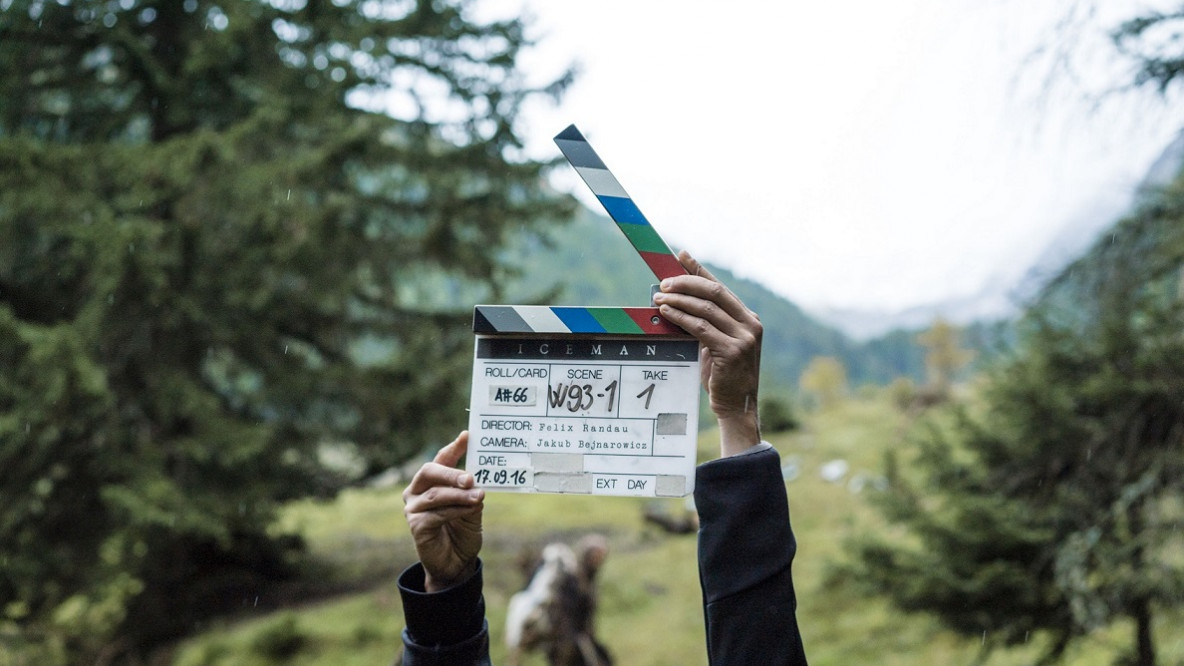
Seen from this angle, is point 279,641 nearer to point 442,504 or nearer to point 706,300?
point 442,504

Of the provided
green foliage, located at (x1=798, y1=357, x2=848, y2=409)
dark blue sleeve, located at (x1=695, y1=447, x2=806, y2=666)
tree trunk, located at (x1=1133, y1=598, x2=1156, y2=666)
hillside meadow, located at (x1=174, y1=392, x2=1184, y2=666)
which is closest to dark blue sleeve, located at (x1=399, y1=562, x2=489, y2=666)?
dark blue sleeve, located at (x1=695, y1=447, x2=806, y2=666)

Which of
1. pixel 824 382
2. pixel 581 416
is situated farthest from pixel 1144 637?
pixel 824 382

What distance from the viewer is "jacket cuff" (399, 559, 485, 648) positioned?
1.41m

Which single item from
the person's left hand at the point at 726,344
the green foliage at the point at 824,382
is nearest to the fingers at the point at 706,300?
the person's left hand at the point at 726,344

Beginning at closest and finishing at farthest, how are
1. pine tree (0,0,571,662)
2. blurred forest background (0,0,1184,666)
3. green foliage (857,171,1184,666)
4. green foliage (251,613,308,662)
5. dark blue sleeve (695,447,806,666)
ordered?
dark blue sleeve (695,447,806,666), green foliage (857,171,1184,666), blurred forest background (0,0,1184,666), pine tree (0,0,571,662), green foliage (251,613,308,662)

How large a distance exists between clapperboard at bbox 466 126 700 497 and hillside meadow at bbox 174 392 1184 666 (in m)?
5.15

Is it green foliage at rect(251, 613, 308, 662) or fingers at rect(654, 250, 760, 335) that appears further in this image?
green foliage at rect(251, 613, 308, 662)

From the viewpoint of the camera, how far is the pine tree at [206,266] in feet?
22.9

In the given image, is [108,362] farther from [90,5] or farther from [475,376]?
[475,376]

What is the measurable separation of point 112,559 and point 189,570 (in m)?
1.39

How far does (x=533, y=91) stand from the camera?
28.4 feet

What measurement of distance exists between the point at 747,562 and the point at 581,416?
0.49 metres

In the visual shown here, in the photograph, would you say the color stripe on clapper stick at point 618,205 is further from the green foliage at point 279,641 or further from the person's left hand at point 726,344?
the green foliage at point 279,641

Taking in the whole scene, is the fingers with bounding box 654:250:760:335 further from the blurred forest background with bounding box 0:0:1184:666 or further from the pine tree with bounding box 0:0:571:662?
the pine tree with bounding box 0:0:571:662
